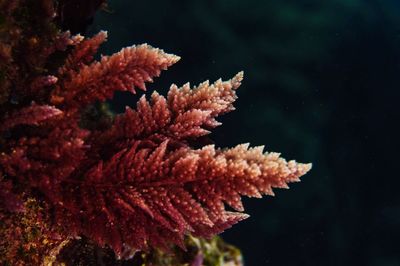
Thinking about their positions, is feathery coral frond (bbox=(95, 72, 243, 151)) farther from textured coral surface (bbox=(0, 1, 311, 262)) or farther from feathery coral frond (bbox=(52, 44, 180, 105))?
feathery coral frond (bbox=(52, 44, 180, 105))

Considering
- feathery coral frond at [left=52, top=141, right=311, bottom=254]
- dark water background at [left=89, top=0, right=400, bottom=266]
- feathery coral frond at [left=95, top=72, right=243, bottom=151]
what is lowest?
feathery coral frond at [left=52, top=141, right=311, bottom=254]

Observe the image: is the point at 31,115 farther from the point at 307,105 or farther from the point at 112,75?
the point at 307,105

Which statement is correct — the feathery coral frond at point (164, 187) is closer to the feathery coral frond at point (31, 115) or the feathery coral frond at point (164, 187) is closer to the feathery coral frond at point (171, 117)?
the feathery coral frond at point (171, 117)

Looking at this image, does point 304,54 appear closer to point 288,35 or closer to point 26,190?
point 288,35

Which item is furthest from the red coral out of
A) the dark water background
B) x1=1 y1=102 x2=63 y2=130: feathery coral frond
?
the dark water background

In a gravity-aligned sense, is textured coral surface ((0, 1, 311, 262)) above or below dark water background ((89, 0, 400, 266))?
below

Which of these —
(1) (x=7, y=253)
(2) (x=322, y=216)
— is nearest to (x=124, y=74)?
A: (1) (x=7, y=253)

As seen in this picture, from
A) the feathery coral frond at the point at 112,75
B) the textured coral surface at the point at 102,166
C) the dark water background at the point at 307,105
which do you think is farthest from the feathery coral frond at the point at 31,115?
the dark water background at the point at 307,105

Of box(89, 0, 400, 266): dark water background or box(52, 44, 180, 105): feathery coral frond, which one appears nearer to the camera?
box(52, 44, 180, 105): feathery coral frond

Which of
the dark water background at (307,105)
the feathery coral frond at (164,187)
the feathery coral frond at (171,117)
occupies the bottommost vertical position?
the feathery coral frond at (164,187)
